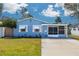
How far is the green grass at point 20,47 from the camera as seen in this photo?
28.2 ft

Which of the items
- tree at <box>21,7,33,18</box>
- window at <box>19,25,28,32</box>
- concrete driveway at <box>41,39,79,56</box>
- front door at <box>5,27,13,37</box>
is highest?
tree at <box>21,7,33,18</box>

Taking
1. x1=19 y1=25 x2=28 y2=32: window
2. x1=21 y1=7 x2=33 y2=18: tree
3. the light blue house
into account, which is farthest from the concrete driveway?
x1=21 y1=7 x2=33 y2=18: tree

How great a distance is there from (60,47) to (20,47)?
0.86m

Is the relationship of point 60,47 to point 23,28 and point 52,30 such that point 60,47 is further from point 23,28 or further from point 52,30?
point 23,28

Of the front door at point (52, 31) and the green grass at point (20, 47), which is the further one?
the front door at point (52, 31)

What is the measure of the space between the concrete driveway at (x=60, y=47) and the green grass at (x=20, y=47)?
15 cm

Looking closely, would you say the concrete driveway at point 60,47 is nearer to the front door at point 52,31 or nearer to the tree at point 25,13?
the front door at point 52,31

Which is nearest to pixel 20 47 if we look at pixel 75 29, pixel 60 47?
pixel 60 47

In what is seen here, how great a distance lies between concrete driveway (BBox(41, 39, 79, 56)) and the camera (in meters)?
8.59

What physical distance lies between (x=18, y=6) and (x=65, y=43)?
4.26 feet

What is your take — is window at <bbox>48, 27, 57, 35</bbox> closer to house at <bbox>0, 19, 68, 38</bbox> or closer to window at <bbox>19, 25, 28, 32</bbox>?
house at <bbox>0, 19, 68, 38</bbox>

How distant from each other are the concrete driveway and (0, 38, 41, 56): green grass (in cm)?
15

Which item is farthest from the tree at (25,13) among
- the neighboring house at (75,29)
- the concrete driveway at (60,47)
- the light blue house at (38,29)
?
the neighboring house at (75,29)

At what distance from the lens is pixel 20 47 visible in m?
8.62
